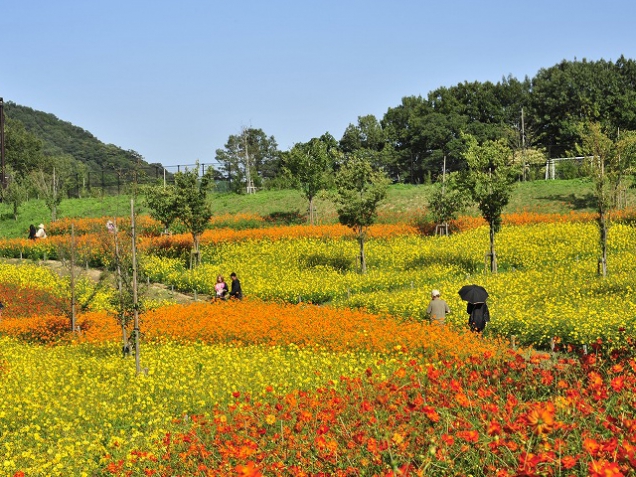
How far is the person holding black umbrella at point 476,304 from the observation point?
16.6 m

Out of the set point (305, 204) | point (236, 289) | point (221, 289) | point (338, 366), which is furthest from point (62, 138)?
point (338, 366)

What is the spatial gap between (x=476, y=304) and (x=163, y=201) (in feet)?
82.1

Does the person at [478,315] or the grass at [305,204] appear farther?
the grass at [305,204]

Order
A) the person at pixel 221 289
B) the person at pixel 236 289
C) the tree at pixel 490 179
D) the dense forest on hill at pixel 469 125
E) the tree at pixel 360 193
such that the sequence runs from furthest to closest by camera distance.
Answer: the dense forest on hill at pixel 469 125 < the tree at pixel 360 193 < the tree at pixel 490 179 < the person at pixel 221 289 < the person at pixel 236 289

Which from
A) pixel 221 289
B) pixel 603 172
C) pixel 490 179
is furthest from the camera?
pixel 490 179

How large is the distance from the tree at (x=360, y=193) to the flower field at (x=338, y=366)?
2336 mm

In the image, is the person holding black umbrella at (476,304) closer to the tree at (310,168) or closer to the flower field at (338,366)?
the flower field at (338,366)

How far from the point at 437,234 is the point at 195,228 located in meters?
13.9

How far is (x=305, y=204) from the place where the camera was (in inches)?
2060

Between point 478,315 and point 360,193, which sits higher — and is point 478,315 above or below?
below

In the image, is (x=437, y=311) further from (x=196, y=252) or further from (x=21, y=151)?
(x=21, y=151)

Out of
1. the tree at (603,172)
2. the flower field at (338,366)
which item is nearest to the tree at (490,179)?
the flower field at (338,366)

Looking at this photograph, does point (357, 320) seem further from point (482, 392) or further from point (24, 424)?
point (482, 392)

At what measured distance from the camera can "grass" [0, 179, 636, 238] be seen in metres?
45.2
